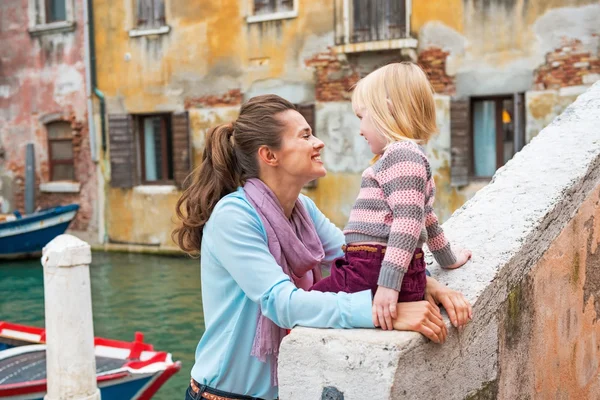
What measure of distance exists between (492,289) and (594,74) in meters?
9.85

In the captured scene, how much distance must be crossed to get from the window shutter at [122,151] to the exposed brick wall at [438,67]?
567 centimetres

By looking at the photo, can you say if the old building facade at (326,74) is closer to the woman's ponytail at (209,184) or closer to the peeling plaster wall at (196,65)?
the peeling plaster wall at (196,65)

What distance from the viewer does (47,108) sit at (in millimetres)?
15734

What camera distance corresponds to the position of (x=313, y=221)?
227 cm

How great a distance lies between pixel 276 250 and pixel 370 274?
0.24 m

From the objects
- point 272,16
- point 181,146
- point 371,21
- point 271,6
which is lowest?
point 181,146

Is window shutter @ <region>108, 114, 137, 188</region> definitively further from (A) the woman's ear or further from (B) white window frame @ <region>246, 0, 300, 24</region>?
(A) the woman's ear

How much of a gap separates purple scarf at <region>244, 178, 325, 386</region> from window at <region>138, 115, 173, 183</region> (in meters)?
13.0

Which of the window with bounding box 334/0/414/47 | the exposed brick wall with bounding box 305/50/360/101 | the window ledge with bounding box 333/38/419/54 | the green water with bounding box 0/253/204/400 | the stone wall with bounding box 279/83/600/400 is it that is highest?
the window with bounding box 334/0/414/47

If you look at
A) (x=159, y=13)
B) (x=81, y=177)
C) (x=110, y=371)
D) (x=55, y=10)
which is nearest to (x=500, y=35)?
(x=159, y=13)

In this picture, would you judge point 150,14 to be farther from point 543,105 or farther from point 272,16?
point 543,105

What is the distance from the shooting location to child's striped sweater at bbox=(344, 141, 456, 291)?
67.6 inches

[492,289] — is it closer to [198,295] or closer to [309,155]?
[309,155]

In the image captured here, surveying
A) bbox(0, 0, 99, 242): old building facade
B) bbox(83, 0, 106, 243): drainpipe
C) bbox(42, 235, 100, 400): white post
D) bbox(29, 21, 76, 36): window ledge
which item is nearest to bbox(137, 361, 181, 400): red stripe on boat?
bbox(42, 235, 100, 400): white post
